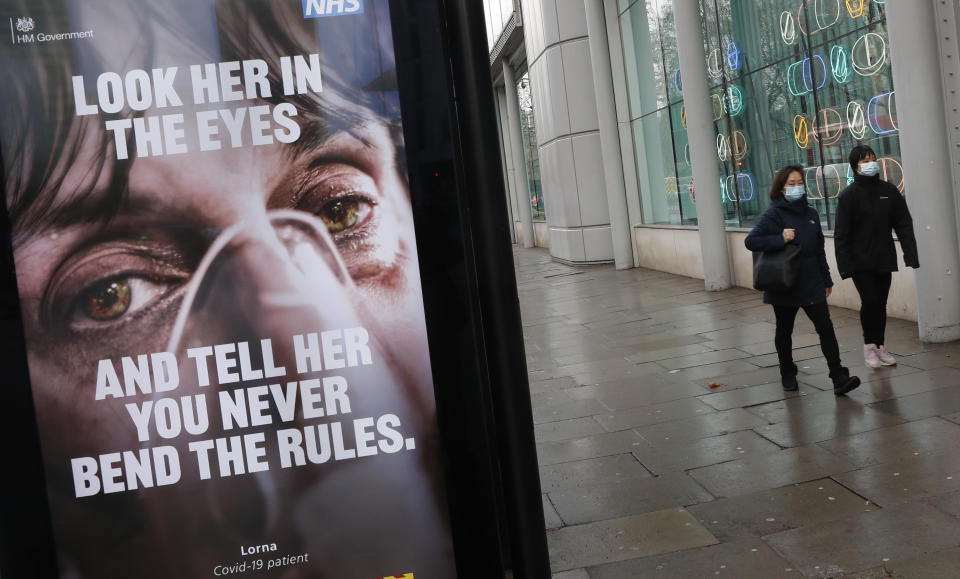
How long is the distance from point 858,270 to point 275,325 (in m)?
5.83

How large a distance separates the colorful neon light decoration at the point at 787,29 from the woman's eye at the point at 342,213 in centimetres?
1044

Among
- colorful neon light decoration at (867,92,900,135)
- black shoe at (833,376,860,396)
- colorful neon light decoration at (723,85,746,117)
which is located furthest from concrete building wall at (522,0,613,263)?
black shoe at (833,376,860,396)

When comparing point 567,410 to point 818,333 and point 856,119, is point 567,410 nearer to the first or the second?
point 818,333

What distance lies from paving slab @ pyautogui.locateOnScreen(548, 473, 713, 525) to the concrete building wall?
1641cm

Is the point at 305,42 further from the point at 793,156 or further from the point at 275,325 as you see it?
the point at 793,156

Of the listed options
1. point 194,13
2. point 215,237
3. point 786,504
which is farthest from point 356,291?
point 786,504

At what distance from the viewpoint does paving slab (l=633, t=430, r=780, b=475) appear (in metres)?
5.72

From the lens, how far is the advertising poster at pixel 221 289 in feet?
7.79

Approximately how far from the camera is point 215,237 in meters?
2.43

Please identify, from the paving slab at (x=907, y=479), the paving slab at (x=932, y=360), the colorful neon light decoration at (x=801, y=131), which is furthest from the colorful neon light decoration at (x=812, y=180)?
the paving slab at (x=907, y=479)

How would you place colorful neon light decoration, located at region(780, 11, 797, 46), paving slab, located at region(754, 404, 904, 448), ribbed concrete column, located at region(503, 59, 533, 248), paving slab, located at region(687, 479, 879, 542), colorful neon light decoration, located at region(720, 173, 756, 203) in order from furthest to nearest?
ribbed concrete column, located at region(503, 59, 533, 248)
colorful neon light decoration, located at region(720, 173, 756, 203)
colorful neon light decoration, located at region(780, 11, 797, 46)
paving slab, located at region(754, 404, 904, 448)
paving slab, located at region(687, 479, 879, 542)

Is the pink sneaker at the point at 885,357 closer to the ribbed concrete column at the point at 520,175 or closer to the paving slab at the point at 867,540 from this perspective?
the paving slab at the point at 867,540

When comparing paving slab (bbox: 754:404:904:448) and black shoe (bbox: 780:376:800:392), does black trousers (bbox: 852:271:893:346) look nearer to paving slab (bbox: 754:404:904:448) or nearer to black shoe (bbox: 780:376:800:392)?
black shoe (bbox: 780:376:800:392)

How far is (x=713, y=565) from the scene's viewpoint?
164 inches
